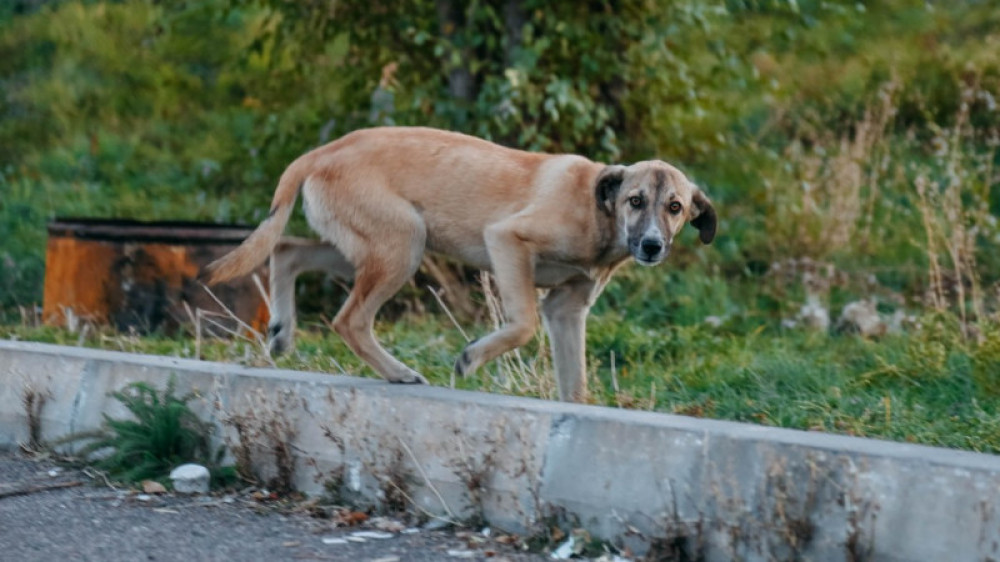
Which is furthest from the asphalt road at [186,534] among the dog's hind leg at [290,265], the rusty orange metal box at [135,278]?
the rusty orange metal box at [135,278]

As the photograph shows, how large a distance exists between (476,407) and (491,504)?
35cm

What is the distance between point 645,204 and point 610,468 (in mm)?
1671

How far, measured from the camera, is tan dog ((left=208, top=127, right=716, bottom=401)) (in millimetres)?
6090

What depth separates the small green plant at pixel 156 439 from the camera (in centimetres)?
575

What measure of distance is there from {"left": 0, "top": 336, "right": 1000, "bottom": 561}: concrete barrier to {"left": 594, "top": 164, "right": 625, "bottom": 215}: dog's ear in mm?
1215

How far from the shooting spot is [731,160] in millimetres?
12984

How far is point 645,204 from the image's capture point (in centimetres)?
602

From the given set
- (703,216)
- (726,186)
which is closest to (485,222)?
(703,216)

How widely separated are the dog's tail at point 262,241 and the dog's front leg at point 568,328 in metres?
1.27

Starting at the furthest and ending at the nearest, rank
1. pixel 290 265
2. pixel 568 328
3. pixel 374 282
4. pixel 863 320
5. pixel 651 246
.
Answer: pixel 863 320 → pixel 290 265 → pixel 568 328 → pixel 374 282 → pixel 651 246

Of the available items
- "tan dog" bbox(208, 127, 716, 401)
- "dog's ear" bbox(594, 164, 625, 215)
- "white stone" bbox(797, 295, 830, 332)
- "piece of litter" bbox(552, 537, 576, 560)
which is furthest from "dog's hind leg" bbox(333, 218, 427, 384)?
"white stone" bbox(797, 295, 830, 332)

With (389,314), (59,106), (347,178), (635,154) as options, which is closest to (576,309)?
(347,178)

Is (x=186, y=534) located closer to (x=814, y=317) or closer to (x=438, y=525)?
(x=438, y=525)

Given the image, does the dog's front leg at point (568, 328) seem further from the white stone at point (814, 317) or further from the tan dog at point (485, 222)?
the white stone at point (814, 317)
